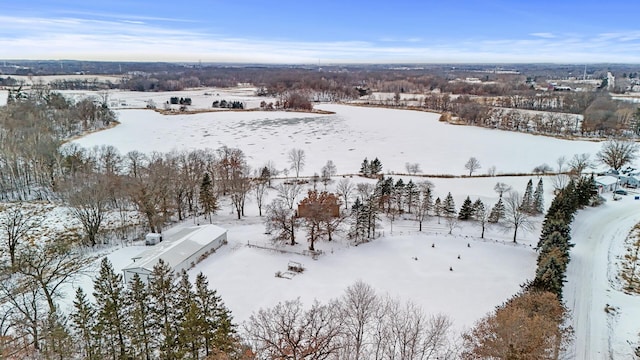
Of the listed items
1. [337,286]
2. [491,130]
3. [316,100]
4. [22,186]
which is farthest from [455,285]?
[316,100]

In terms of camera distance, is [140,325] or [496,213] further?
[496,213]

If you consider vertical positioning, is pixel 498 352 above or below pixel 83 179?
below

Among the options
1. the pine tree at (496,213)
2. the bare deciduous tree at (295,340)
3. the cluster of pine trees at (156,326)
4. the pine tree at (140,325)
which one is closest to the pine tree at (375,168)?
the pine tree at (496,213)

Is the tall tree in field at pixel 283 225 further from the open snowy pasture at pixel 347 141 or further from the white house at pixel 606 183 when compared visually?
the white house at pixel 606 183

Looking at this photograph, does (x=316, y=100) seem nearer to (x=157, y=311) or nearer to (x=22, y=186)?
(x=22, y=186)

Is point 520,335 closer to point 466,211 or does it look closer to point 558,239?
point 558,239

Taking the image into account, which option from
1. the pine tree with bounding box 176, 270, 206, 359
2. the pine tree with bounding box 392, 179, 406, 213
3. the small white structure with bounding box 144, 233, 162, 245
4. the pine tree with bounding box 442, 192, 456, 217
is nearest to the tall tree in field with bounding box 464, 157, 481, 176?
the pine tree with bounding box 442, 192, 456, 217

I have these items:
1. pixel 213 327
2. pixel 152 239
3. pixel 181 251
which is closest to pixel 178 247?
pixel 181 251
